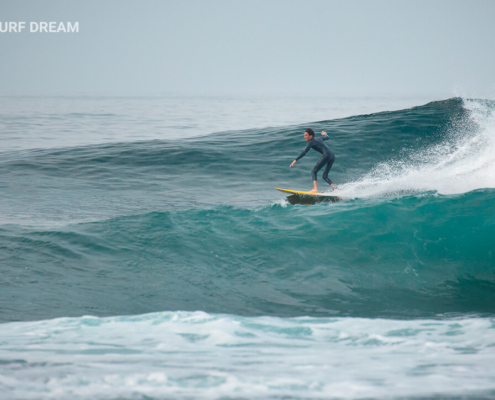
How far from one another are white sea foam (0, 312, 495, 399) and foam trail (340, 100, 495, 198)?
6.55 metres

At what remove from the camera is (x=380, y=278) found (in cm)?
704

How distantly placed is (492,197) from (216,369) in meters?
7.47

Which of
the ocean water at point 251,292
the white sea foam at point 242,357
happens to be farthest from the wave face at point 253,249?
the white sea foam at point 242,357

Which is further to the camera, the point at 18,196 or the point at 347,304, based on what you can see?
the point at 18,196

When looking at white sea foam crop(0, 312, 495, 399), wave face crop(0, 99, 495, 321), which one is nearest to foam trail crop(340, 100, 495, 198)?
wave face crop(0, 99, 495, 321)

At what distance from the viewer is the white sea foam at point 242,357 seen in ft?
11.9

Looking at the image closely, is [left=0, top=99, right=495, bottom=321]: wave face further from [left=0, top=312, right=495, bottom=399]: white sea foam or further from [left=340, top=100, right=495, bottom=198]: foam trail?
[left=0, top=312, right=495, bottom=399]: white sea foam

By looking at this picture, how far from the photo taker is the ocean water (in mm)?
3883

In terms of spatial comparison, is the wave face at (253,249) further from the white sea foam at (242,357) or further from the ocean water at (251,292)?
the white sea foam at (242,357)

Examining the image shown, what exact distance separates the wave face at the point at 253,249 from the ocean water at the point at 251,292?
Answer: 0.04 meters

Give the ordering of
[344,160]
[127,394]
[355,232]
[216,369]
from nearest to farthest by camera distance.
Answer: [127,394]
[216,369]
[355,232]
[344,160]

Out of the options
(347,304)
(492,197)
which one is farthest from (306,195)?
(347,304)

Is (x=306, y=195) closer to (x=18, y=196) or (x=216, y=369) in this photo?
(x=216, y=369)

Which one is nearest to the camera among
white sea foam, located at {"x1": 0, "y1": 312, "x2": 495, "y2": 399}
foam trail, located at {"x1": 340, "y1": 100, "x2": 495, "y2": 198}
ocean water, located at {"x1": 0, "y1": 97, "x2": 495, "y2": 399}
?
white sea foam, located at {"x1": 0, "y1": 312, "x2": 495, "y2": 399}
